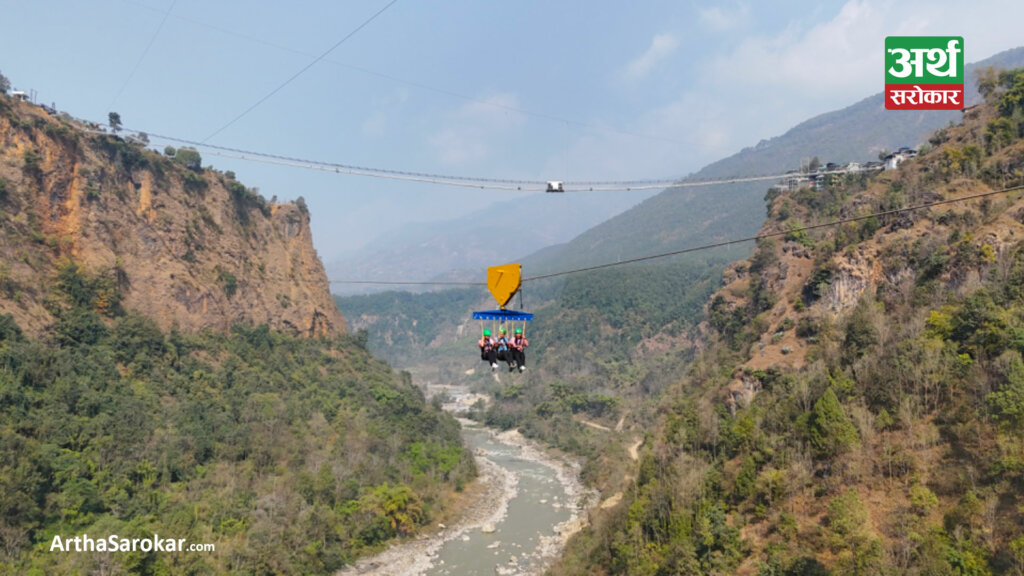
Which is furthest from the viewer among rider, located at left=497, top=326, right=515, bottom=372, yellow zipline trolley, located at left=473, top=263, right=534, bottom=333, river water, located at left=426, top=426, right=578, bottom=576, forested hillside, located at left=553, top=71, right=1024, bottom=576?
river water, located at left=426, top=426, right=578, bottom=576

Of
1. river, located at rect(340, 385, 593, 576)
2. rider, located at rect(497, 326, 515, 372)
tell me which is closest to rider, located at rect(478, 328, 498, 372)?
rider, located at rect(497, 326, 515, 372)

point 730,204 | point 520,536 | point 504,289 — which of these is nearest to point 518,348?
point 504,289

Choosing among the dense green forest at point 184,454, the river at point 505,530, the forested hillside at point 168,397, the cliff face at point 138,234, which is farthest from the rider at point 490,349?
the cliff face at point 138,234

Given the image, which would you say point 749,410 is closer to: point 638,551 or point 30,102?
point 638,551

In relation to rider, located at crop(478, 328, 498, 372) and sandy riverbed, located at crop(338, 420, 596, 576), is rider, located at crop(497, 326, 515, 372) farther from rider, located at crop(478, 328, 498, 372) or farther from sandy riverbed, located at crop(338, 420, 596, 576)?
sandy riverbed, located at crop(338, 420, 596, 576)

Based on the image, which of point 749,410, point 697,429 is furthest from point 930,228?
point 697,429

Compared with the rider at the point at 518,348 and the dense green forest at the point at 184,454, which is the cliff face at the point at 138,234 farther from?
the rider at the point at 518,348
